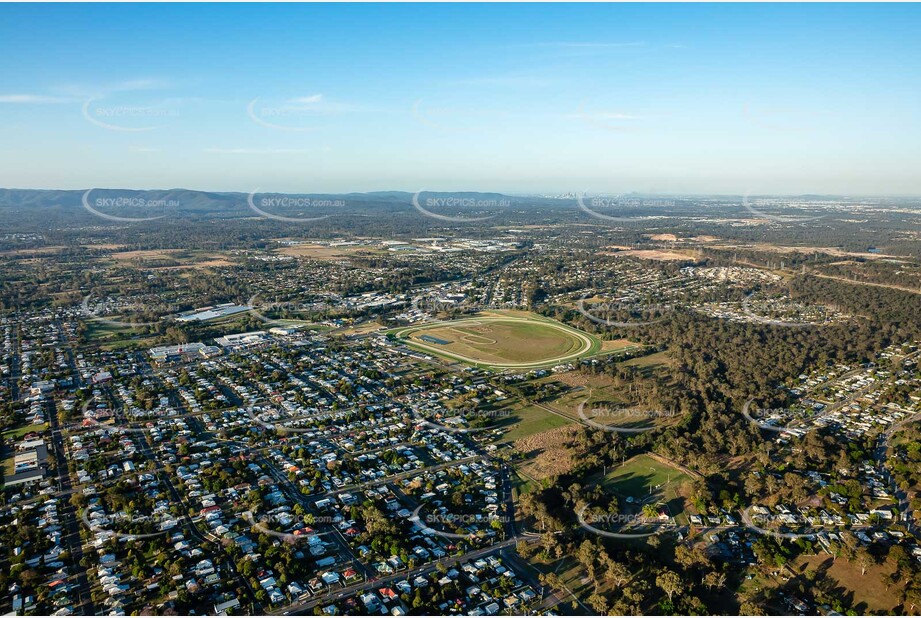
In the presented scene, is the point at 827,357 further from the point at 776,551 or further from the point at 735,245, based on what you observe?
the point at 735,245

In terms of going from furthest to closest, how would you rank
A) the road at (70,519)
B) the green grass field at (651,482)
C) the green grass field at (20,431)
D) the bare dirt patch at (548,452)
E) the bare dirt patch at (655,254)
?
1. the bare dirt patch at (655,254)
2. the green grass field at (20,431)
3. the bare dirt patch at (548,452)
4. the green grass field at (651,482)
5. the road at (70,519)

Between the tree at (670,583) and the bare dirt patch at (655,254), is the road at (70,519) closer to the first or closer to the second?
the tree at (670,583)

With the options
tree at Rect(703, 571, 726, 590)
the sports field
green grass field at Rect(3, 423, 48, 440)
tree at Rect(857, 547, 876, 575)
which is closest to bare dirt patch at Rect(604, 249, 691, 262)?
the sports field

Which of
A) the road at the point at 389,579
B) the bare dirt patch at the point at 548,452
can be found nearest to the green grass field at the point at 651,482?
the bare dirt patch at the point at 548,452

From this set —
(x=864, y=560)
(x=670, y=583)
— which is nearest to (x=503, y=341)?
(x=670, y=583)

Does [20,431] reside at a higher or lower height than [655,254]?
lower

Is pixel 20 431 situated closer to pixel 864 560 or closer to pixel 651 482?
pixel 651 482

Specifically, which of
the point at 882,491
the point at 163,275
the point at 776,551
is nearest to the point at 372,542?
the point at 776,551

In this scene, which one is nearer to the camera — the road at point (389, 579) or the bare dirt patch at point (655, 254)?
the road at point (389, 579)


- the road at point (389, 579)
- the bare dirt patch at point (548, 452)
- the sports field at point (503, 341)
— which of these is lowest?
the road at point (389, 579)
